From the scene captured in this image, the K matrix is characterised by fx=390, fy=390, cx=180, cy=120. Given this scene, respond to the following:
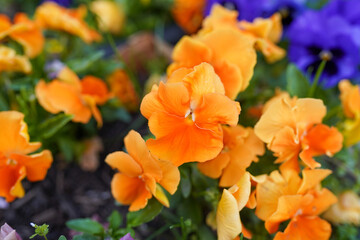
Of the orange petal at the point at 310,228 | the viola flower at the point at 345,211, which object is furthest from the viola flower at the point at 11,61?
the viola flower at the point at 345,211

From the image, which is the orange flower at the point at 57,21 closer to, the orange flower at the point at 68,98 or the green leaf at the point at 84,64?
the green leaf at the point at 84,64

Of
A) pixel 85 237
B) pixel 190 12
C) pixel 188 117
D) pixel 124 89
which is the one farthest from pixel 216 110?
pixel 190 12

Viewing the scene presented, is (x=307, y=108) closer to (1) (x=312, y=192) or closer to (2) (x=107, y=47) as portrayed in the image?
(1) (x=312, y=192)

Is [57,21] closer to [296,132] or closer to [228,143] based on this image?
[228,143]

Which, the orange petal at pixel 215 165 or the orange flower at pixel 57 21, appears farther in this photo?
the orange flower at pixel 57 21

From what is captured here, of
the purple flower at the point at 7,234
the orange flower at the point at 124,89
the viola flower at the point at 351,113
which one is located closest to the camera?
the purple flower at the point at 7,234

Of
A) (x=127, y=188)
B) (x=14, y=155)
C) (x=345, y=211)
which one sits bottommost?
(x=345, y=211)

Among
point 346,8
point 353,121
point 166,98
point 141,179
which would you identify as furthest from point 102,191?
point 346,8

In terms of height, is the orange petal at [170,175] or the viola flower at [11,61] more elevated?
the viola flower at [11,61]
